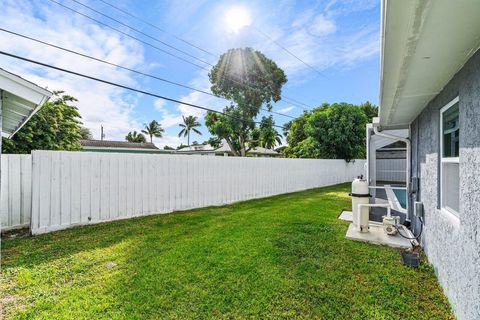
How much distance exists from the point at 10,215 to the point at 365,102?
3356cm

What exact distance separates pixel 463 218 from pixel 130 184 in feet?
21.6

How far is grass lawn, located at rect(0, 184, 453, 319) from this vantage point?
8.55 ft

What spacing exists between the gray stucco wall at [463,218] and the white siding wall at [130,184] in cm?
631

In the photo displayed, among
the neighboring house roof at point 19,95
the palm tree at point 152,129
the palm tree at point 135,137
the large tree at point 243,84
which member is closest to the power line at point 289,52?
the large tree at point 243,84

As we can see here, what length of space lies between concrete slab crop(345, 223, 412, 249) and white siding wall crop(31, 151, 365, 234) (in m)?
4.80

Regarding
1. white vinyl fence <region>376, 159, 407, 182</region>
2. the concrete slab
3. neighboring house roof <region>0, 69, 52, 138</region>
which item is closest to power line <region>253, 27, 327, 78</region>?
white vinyl fence <region>376, 159, 407, 182</region>

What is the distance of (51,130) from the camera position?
10.1 m

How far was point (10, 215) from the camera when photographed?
5168 mm

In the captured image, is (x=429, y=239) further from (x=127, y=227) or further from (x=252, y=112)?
(x=252, y=112)

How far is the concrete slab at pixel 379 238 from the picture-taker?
461 centimetres

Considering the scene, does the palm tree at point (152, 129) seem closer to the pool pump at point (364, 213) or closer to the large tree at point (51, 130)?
the large tree at point (51, 130)

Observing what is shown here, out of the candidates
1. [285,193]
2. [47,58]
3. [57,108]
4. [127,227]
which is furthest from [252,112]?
[127,227]

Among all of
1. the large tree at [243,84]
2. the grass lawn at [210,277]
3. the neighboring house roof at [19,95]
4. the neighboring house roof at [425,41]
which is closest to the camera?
the neighboring house roof at [425,41]

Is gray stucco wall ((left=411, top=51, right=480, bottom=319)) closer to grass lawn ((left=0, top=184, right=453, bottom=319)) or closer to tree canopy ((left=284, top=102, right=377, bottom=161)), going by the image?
grass lawn ((left=0, top=184, right=453, bottom=319))
